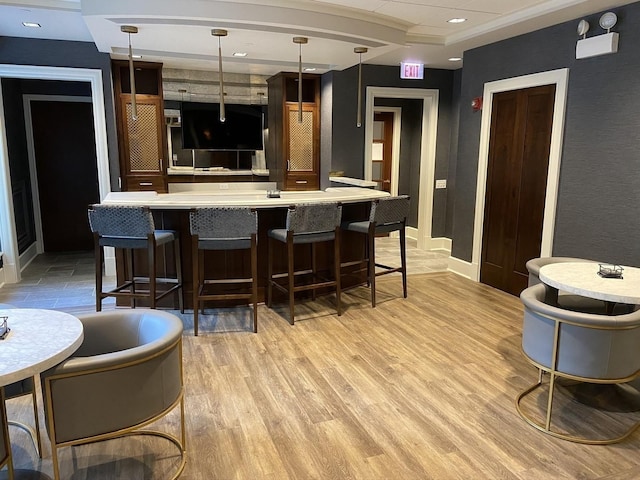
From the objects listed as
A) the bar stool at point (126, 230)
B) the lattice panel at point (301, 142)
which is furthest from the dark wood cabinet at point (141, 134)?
the bar stool at point (126, 230)

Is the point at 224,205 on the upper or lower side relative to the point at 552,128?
lower

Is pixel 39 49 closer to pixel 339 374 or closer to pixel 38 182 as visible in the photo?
pixel 38 182

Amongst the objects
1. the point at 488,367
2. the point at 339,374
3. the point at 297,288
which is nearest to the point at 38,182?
the point at 297,288

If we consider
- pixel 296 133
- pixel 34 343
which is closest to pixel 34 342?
pixel 34 343

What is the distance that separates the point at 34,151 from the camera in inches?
258

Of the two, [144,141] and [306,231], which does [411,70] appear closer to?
[306,231]

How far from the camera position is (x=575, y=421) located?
261 centimetres

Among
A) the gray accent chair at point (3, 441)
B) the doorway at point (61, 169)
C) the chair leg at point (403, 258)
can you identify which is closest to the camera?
the gray accent chair at point (3, 441)

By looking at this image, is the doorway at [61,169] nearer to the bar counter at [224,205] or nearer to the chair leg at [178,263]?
the bar counter at [224,205]

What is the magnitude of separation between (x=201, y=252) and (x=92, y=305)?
126cm

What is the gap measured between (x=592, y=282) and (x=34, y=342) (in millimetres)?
2694

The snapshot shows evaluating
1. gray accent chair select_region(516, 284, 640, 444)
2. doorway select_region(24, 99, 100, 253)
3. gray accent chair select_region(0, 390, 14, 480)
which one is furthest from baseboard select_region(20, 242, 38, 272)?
gray accent chair select_region(516, 284, 640, 444)

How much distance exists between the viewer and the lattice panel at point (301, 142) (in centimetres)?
643

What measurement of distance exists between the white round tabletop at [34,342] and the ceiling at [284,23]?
2550 mm
